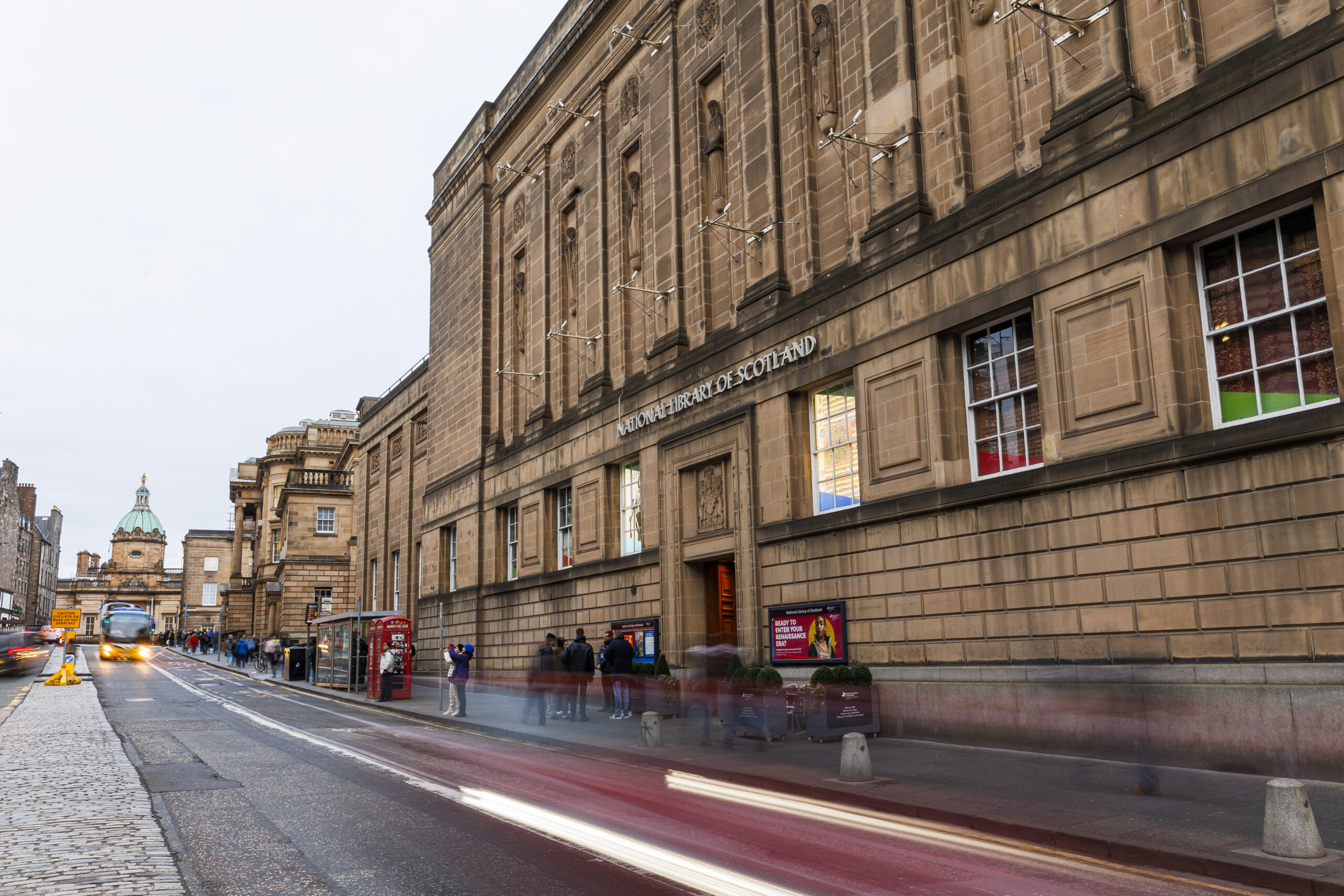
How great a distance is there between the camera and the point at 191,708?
77.0ft

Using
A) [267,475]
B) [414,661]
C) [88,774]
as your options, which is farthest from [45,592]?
[88,774]

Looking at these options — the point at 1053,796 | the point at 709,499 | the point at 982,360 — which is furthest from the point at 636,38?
the point at 1053,796

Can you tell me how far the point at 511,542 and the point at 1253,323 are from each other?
24.1 metres

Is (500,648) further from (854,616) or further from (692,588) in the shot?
(854,616)

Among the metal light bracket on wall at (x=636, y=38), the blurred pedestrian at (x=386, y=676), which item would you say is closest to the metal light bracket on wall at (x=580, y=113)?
the metal light bracket on wall at (x=636, y=38)

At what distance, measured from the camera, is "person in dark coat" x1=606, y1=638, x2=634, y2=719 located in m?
20.0

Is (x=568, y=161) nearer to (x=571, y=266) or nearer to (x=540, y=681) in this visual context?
(x=571, y=266)

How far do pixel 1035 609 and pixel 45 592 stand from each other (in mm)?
164086

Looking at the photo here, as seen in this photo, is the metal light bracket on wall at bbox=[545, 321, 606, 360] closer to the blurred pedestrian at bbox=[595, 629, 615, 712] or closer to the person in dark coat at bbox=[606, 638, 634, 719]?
the blurred pedestrian at bbox=[595, 629, 615, 712]

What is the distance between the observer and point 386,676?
88.2ft

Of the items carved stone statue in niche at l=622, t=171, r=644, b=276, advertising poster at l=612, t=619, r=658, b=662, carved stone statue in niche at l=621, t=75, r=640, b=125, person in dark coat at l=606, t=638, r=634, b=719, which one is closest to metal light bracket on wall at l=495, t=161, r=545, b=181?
carved stone statue in niche at l=621, t=75, r=640, b=125

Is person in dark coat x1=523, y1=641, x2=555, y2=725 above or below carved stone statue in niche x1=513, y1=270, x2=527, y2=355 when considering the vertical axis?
below

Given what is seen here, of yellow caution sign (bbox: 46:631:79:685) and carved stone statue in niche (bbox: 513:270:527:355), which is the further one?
carved stone statue in niche (bbox: 513:270:527:355)

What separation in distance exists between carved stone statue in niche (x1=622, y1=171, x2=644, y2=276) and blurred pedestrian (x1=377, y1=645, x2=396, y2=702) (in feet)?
40.6
